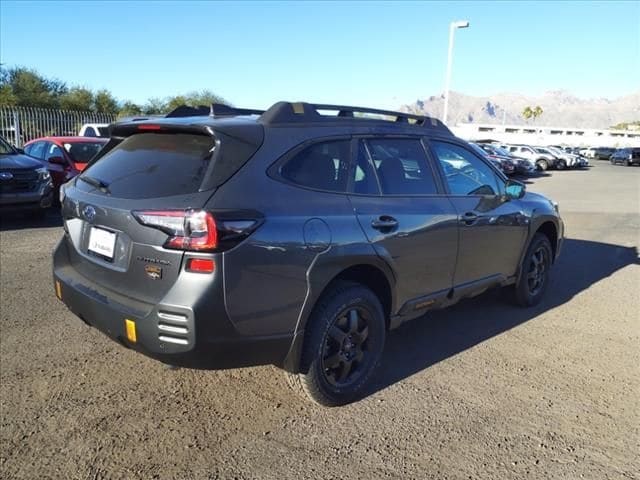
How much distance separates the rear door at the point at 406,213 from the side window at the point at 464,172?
0.75ft

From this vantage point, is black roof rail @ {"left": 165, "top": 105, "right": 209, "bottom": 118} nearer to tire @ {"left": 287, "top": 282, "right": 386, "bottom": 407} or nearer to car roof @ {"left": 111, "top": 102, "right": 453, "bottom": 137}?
car roof @ {"left": 111, "top": 102, "right": 453, "bottom": 137}

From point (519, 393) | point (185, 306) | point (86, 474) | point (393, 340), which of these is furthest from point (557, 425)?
point (86, 474)

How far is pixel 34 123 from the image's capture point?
1909 cm

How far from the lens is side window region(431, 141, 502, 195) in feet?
14.0

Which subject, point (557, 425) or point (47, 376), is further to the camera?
point (47, 376)

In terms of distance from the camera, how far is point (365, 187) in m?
3.47

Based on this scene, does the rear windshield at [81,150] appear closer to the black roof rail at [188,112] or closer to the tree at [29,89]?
the black roof rail at [188,112]

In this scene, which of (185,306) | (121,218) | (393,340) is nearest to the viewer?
(185,306)

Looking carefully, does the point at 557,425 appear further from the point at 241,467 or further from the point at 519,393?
the point at 241,467

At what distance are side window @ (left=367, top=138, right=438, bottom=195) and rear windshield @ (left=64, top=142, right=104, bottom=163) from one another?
8.79 m

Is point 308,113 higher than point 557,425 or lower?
higher

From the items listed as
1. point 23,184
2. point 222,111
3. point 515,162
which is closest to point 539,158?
point 515,162

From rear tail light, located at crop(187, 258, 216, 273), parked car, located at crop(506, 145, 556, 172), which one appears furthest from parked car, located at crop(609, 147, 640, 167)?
rear tail light, located at crop(187, 258, 216, 273)

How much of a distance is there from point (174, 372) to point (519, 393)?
2427mm
